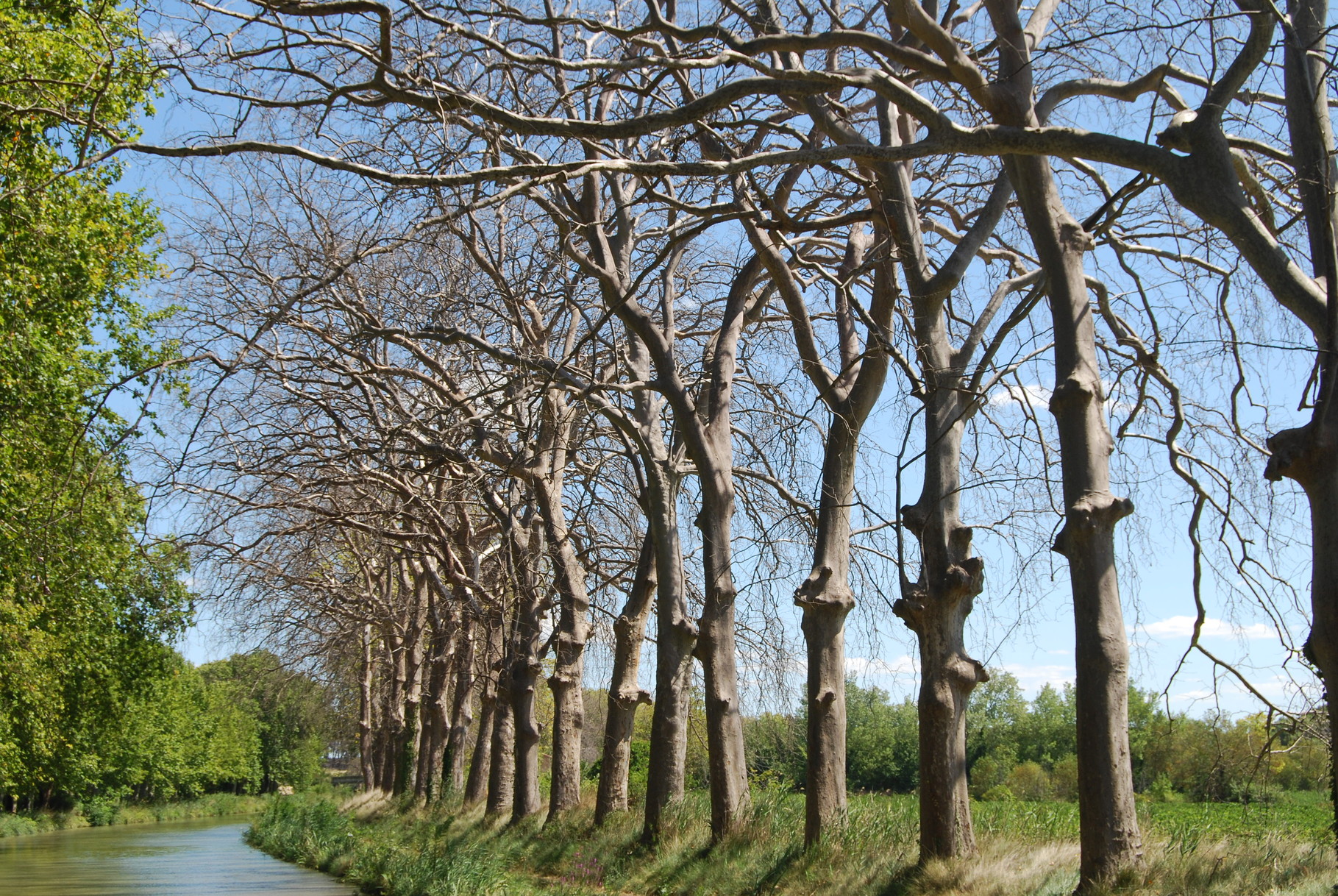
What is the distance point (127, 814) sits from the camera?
56.8m

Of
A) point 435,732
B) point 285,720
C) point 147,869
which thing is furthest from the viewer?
point 285,720

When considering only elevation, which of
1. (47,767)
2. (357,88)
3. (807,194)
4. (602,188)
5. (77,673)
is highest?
(602,188)

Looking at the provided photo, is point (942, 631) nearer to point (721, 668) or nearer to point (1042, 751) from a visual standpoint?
point (721, 668)

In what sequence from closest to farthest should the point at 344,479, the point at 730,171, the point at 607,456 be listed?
the point at 730,171 < the point at 607,456 < the point at 344,479

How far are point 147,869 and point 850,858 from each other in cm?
2231

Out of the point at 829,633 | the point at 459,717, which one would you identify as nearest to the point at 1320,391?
the point at 829,633

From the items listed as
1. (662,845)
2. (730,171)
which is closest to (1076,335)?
(730,171)

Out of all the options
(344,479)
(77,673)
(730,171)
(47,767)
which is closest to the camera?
(730,171)

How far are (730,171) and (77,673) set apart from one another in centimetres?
2409

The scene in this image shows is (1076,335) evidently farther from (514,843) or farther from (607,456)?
(514,843)

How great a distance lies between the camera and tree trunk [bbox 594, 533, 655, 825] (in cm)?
1449

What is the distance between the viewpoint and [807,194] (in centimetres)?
1102

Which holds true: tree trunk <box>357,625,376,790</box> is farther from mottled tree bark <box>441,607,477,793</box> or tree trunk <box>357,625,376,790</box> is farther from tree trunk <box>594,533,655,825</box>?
tree trunk <box>594,533,655,825</box>

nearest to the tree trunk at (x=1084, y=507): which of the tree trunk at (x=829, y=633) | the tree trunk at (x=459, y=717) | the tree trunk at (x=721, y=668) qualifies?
the tree trunk at (x=829, y=633)
